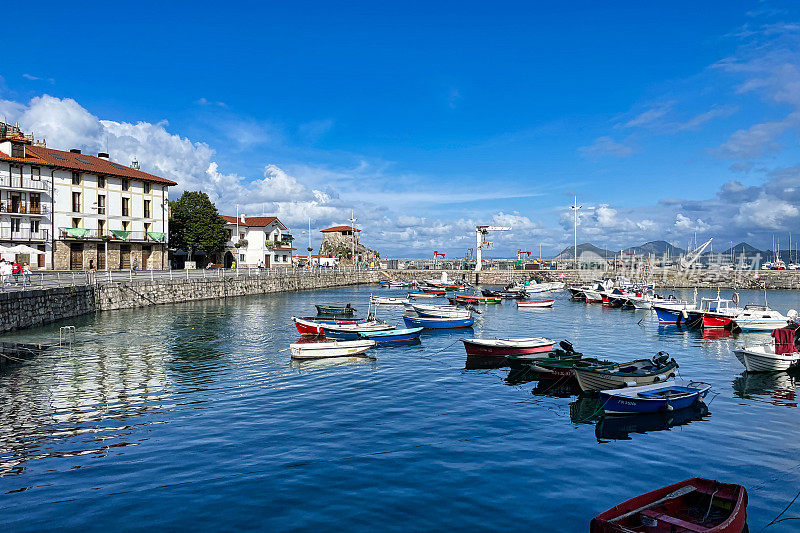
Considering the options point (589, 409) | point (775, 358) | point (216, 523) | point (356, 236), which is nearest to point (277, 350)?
point (589, 409)

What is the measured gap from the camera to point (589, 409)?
19.5 meters

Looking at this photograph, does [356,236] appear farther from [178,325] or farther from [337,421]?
[337,421]

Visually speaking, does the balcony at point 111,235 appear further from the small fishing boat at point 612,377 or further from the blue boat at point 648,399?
the blue boat at point 648,399

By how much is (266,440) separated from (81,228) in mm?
65563

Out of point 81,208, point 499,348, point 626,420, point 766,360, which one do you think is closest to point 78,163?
point 81,208

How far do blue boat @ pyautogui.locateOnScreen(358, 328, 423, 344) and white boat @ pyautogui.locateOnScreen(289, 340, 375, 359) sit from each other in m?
3.65

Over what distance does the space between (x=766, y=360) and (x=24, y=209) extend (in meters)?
75.2

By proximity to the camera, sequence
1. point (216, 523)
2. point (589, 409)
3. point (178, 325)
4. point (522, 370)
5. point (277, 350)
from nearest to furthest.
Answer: point (216, 523), point (589, 409), point (522, 370), point (277, 350), point (178, 325)

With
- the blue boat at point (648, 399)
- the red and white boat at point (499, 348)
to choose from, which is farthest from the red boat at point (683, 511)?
the red and white boat at point (499, 348)

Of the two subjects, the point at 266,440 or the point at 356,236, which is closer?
the point at 266,440

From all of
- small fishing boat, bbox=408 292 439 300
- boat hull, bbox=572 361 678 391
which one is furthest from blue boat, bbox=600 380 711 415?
small fishing boat, bbox=408 292 439 300

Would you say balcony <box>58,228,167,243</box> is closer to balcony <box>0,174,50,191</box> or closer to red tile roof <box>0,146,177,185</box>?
balcony <box>0,174,50,191</box>

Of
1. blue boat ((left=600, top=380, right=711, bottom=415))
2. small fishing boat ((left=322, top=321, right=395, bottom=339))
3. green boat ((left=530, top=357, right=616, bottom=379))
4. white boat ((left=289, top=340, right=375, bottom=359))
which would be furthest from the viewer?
small fishing boat ((left=322, top=321, right=395, bottom=339))

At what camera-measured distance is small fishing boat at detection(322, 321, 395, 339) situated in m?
32.8
